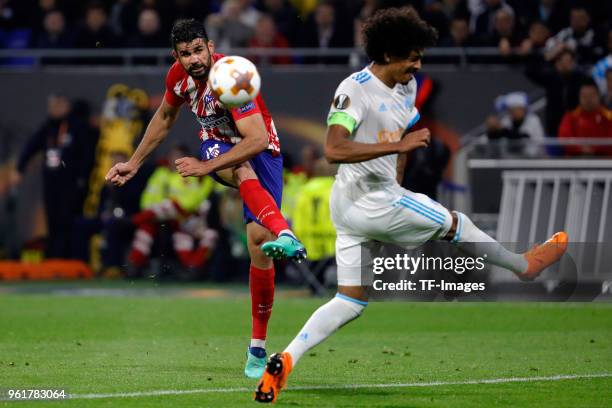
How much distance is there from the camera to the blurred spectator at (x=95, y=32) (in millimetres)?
20688

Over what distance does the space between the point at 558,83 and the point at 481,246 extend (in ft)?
32.3

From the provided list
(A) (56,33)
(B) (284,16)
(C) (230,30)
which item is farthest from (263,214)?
(A) (56,33)

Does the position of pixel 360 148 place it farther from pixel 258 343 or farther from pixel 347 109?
pixel 258 343

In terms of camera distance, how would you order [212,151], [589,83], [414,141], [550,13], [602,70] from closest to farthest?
[414,141] < [212,151] < [589,83] < [602,70] < [550,13]

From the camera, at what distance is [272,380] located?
24.8 ft

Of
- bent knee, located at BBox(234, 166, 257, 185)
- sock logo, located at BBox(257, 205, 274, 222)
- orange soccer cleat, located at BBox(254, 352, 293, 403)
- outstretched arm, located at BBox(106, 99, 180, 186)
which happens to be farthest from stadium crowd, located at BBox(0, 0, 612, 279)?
orange soccer cleat, located at BBox(254, 352, 293, 403)

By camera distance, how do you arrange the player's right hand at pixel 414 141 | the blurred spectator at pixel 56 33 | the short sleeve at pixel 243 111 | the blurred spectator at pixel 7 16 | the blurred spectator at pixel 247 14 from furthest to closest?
the blurred spectator at pixel 7 16 → the blurred spectator at pixel 56 33 → the blurred spectator at pixel 247 14 → the short sleeve at pixel 243 111 → the player's right hand at pixel 414 141

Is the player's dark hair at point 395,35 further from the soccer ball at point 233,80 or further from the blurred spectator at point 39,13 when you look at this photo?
the blurred spectator at point 39,13

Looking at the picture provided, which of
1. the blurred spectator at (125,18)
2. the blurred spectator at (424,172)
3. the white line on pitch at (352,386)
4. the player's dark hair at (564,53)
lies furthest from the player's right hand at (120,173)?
the blurred spectator at (125,18)

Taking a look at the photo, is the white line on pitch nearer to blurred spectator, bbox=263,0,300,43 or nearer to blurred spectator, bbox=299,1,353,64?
blurred spectator, bbox=299,1,353,64

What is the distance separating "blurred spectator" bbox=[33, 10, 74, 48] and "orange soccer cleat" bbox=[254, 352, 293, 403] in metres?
14.4

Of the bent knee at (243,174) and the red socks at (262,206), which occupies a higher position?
the bent knee at (243,174)

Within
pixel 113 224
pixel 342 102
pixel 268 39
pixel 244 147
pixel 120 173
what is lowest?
pixel 113 224

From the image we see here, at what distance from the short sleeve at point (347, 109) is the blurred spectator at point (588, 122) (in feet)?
29.7
